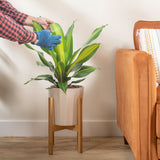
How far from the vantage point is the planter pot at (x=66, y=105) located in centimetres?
181

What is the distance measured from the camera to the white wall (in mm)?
2184

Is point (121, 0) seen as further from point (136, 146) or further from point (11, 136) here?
point (11, 136)

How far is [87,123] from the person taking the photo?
223 centimetres

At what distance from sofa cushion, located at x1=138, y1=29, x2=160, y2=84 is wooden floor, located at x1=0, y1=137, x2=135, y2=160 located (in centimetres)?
58

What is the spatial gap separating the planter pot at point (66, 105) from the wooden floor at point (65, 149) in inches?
8.6

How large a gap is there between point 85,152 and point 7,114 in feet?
2.55

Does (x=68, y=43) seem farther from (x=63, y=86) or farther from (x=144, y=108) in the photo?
(x=144, y=108)

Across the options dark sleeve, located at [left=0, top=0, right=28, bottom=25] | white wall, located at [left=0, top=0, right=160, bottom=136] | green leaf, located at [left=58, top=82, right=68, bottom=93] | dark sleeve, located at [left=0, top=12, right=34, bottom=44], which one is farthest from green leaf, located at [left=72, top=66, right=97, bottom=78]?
dark sleeve, located at [left=0, top=12, right=34, bottom=44]

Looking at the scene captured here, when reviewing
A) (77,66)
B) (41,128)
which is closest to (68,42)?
(77,66)

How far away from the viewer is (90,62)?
87.3 inches

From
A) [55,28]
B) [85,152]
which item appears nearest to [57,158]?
[85,152]

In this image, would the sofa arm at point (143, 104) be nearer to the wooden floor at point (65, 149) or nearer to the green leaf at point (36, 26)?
the wooden floor at point (65, 149)

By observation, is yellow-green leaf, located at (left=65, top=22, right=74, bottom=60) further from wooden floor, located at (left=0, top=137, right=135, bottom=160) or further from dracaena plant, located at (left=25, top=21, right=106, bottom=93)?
wooden floor, located at (left=0, top=137, right=135, bottom=160)

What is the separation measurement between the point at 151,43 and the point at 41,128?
1118 millimetres
